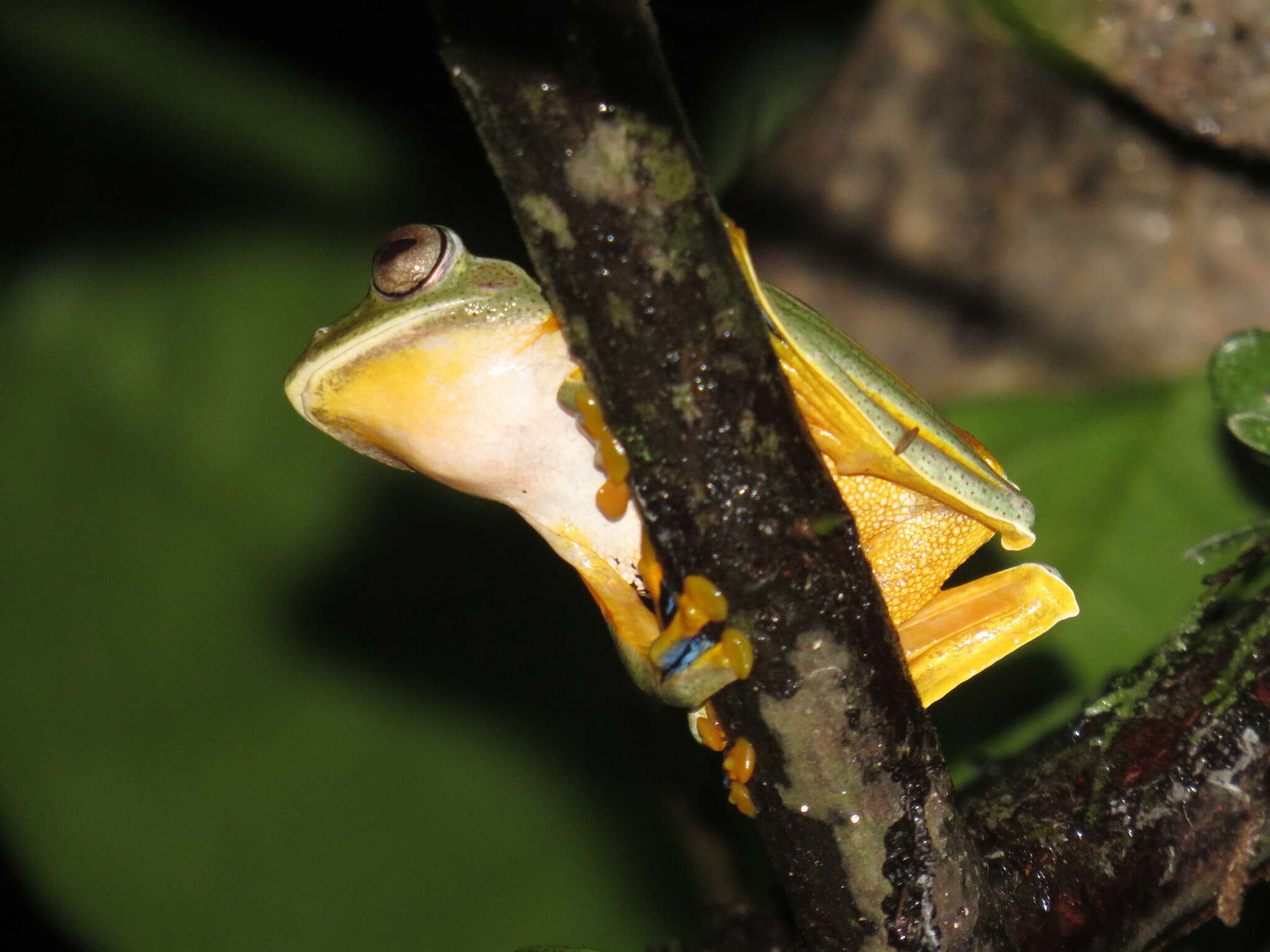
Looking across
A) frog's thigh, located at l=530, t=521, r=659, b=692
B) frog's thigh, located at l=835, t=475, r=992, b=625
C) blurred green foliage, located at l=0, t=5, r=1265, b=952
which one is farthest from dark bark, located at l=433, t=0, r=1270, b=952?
blurred green foliage, located at l=0, t=5, r=1265, b=952

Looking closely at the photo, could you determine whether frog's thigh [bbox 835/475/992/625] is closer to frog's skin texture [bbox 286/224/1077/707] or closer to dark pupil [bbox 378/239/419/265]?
frog's skin texture [bbox 286/224/1077/707]

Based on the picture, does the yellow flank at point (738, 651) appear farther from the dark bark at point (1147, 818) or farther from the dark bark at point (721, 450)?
the dark bark at point (1147, 818)

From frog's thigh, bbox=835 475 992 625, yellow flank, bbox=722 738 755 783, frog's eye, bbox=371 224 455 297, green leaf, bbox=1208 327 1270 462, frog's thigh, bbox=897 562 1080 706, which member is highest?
frog's eye, bbox=371 224 455 297

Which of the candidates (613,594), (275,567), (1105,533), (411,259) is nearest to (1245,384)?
(1105,533)

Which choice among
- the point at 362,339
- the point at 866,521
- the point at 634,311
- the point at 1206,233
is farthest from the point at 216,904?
the point at 1206,233

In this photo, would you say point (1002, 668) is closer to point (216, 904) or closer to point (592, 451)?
point (592, 451)

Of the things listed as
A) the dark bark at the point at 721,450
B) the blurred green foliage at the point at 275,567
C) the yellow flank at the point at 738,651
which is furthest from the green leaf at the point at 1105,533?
the yellow flank at the point at 738,651
